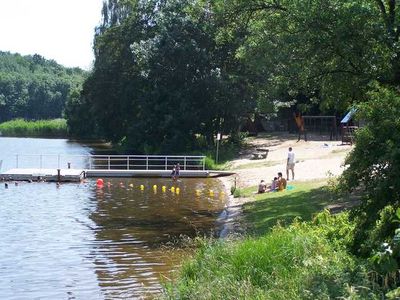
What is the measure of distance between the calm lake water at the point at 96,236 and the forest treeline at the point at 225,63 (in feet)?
20.9

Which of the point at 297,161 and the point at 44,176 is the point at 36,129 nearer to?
the point at 44,176

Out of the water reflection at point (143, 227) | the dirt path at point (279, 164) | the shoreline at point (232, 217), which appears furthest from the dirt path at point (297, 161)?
the shoreline at point (232, 217)

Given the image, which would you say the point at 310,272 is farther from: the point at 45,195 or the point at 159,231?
the point at 45,195

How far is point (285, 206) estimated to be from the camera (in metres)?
20.9

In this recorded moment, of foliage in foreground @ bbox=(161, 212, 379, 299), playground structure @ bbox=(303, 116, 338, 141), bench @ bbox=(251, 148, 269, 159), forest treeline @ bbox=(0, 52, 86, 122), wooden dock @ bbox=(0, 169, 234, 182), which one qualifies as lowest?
wooden dock @ bbox=(0, 169, 234, 182)

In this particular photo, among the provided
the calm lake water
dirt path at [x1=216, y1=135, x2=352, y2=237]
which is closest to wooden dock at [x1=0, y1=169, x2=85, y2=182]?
the calm lake water

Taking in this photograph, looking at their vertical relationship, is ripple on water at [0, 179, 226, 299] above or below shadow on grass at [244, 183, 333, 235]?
below

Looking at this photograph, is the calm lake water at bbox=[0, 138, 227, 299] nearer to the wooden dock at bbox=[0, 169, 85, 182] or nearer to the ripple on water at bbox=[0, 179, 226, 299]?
the ripple on water at bbox=[0, 179, 226, 299]

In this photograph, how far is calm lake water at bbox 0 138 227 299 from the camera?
46.7 feet

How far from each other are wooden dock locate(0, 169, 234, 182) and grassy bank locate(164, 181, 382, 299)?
25593 millimetres

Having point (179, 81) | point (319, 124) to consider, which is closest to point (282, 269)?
point (179, 81)

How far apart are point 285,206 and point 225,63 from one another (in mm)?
28696

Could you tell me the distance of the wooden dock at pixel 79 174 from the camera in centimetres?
3800

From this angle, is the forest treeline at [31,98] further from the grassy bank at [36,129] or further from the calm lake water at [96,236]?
the calm lake water at [96,236]
